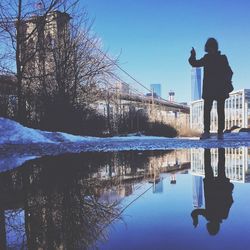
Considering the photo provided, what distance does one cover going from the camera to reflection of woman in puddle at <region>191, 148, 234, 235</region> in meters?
1.57

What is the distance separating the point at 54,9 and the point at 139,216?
9.36 meters

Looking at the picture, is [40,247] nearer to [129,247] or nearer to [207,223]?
[129,247]

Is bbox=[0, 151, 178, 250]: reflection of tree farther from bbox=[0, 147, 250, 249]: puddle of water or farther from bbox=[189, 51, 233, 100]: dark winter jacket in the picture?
bbox=[189, 51, 233, 100]: dark winter jacket

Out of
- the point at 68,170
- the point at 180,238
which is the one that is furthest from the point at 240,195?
the point at 68,170

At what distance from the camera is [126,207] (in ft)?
6.12

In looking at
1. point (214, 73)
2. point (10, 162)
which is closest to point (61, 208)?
point (10, 162)

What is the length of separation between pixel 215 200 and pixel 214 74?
4576 mm

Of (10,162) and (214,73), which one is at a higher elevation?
(214,73)

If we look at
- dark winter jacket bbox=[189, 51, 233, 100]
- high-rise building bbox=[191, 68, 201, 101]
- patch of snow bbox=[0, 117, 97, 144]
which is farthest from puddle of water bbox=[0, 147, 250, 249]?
high-rise building bbox=[191, 68, 201, 101]

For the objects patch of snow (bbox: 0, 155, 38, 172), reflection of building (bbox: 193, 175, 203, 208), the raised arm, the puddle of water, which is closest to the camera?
the puddle of water

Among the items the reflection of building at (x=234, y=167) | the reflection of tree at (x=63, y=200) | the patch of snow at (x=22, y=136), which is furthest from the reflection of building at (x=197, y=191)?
the patch of snow at (x=22, y=136)

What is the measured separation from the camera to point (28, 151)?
502 cm

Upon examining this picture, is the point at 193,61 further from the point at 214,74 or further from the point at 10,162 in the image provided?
the point at 10,162

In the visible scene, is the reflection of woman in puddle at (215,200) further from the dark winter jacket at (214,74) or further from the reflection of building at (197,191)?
the dark winter jacket at (214,74)
